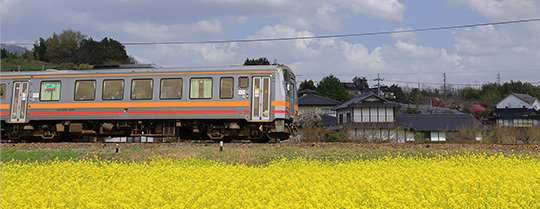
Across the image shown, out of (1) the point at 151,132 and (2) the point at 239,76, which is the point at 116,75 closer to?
(1) the point at 151,132

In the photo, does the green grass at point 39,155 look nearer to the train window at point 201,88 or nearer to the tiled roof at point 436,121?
the train window at point 201,88


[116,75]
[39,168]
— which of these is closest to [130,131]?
[116,75]

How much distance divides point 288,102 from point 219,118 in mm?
2239

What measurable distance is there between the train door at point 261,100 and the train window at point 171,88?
96.7 inches

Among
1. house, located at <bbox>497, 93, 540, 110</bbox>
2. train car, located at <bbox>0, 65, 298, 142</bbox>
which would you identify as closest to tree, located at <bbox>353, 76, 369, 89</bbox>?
house, located at <bbox>497, 93, 540, 110</bbox>

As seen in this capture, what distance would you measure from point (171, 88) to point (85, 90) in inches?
123

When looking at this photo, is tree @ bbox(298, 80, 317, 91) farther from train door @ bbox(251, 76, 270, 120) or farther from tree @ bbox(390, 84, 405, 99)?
train door @ bbox(251, 76, 270, 120)

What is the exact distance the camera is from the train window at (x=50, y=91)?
16062mm

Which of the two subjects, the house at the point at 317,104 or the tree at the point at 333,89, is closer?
the house at the point at 317,104

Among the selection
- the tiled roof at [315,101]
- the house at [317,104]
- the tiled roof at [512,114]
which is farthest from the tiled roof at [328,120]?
the tiled roof at [512,114]

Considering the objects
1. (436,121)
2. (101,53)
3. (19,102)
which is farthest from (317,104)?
(19,102)

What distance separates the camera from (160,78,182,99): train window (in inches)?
591

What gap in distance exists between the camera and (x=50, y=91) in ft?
53.1

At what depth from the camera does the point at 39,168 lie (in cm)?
956
